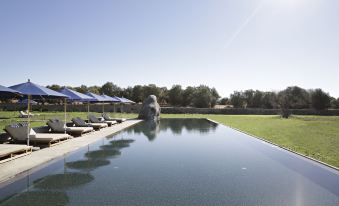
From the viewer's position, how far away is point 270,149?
12750 millimetres

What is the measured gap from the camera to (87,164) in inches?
364

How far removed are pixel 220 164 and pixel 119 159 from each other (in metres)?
3.48

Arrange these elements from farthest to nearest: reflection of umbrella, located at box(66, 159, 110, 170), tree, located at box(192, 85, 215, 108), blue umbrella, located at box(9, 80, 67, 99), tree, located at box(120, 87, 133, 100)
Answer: tree, located at box(120, 87, 133, 100) → tree, located at box(192, 85, 215, 108) → blue umbrella, located at box(9, 80, 67, 99) → reflection of umbrella, located at box(66, 159, 110, 170)

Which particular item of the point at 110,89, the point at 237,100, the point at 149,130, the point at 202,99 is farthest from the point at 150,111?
the point at 110,89

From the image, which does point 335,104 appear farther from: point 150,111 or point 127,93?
point 150,111

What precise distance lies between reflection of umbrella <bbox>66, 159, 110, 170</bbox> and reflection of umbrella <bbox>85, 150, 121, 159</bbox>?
70cm

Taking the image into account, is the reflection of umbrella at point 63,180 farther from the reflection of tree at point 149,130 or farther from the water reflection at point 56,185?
the reflection of tree at point 149,130

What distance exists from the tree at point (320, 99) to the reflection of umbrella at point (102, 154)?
68.9 meters

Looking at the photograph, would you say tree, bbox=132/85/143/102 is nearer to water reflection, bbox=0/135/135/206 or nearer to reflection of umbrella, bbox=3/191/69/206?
water reflection, bbox=0/135/135/206

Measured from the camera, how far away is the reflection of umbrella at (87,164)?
8.80m

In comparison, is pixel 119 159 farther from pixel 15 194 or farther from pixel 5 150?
pixel 15 194

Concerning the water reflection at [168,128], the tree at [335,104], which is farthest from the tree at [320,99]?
the water reflection at [168,128]

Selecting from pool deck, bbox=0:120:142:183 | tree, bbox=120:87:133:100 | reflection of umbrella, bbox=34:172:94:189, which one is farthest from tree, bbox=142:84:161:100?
reflection of umbrella, bbox=34:172:94:189

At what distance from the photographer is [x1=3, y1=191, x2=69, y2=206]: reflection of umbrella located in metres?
5.68
